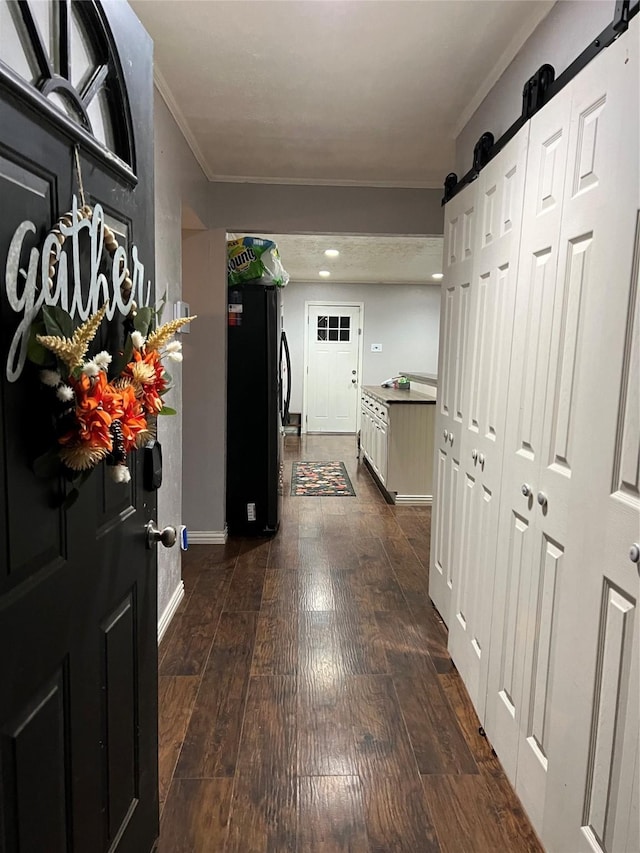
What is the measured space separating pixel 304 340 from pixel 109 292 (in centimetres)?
777

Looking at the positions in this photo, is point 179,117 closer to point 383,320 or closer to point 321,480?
point 321,480

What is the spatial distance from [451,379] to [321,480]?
11.1ft

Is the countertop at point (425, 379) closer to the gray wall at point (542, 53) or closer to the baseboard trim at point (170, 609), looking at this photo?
the gray wall at point (542, 53)

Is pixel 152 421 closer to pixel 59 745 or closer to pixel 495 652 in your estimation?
pixel 59 745

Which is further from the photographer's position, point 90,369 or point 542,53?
point 542,53

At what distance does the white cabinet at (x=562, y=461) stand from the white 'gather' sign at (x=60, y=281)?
1.00 meters

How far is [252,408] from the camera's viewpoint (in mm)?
3932

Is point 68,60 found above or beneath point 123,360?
above

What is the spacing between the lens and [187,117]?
2604 mm

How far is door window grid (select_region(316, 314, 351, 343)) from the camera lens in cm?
878

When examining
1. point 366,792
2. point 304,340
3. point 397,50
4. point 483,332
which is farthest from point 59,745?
point 304,340

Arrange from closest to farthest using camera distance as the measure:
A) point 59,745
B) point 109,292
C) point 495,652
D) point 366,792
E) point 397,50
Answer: point 59,745, point 109,292, point 366,792, point 495,652, point 397,50

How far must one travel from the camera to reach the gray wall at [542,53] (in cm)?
141

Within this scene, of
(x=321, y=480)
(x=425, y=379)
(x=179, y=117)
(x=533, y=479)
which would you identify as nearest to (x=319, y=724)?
(x=533, y=479)
